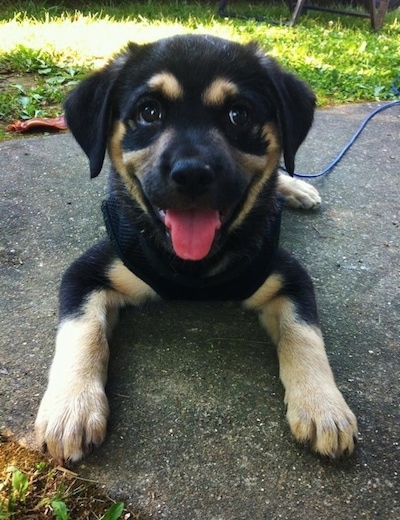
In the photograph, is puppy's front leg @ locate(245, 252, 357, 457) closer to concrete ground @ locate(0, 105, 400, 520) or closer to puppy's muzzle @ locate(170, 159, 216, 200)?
concrete ground @ locate(0, 105, 400, 520)

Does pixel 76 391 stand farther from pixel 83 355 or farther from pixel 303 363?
pixel 303 363

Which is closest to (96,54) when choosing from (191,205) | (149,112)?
(149,112)

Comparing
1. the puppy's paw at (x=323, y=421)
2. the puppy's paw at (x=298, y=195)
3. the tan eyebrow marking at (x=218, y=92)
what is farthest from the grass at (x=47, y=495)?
the puppy's paw at (x=298, y=195)

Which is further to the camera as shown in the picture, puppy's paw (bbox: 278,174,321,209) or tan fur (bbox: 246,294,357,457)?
puppy's paw (bbox: 278,174,321,209)

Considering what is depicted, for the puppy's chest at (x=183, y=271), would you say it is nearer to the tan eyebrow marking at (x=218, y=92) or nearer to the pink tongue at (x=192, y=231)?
the pink tongue at (x=192, y=231)

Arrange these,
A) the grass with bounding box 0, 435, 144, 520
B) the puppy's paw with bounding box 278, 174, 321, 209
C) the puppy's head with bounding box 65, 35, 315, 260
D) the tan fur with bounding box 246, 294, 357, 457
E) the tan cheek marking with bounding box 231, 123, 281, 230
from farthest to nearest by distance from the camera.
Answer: the puppy's paw with bounding box 278, 174, 321, 209 → the tan cheek marking with bounding box 231, 123, 281, 230 → the puppy's head with bounding box 65, 35, 315, 260 → the tan fur with bounding box 246, 294, 357, 457 → the grass with bounding box 0, 435, 144, 520

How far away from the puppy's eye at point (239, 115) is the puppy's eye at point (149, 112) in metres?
0.29

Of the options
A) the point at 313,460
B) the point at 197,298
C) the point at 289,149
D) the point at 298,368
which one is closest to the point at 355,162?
the point at 289,149

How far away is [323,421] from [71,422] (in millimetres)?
850

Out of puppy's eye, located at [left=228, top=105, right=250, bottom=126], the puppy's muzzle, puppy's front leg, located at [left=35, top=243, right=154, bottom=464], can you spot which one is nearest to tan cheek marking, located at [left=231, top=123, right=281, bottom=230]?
puppy's eye, located at [left=228, top=105, right=250, bottom=126]

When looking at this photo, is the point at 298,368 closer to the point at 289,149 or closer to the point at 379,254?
the point at 289,149

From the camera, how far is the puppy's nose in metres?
2.06

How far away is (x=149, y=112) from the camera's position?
7.87 ft

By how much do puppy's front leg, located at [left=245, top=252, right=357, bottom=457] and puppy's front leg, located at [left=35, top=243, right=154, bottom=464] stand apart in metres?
0.57
